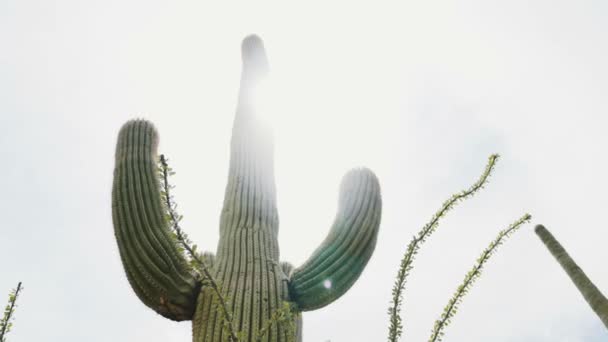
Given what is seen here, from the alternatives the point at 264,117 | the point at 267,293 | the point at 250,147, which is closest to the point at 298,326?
the point at 267,293

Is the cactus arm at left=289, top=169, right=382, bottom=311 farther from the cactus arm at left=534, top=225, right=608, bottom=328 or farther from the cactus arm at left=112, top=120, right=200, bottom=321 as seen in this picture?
the cactus arm at left=534, top=225, right=608, bottom=328

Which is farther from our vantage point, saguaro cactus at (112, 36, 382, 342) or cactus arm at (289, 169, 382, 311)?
cactus arm at (289, 169, 382, 311)

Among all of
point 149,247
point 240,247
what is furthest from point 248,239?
point 149,247

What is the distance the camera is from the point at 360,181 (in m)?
3.94

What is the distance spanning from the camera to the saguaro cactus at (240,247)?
305 centimetres

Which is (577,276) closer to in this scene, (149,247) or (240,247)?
(240,247)

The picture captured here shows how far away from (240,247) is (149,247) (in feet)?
2.09

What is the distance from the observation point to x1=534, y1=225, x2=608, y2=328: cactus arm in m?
4.52

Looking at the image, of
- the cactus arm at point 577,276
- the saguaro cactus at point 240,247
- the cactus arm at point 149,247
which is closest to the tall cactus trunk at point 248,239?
the saguaro cactus at point 240,247

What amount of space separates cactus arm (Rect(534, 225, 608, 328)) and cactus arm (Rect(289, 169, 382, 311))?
2102 mm

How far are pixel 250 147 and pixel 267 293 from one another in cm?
134

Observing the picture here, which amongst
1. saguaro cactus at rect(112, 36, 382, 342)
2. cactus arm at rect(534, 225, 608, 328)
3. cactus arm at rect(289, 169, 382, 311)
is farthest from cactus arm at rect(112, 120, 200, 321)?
cactus arm at rect(534, 225, 608, 328)

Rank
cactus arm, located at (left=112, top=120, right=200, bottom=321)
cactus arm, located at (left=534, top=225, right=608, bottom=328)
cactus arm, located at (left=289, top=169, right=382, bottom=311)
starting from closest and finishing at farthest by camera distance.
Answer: cactus arm, located at (left=112, top=120, right=200, bottom=321) → cactus arm, located at (left=289, top=169, right=382, bottom=311) → cactus arm, located at (left=534, top=225, right=608, bottom=328)

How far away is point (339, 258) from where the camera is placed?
3.48m
